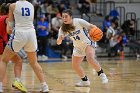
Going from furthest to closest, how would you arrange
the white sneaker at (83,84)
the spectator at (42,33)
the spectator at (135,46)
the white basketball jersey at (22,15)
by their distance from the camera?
the spectator at (135,46) → the spectator at (42,33) → the white sneaker at (83,84) → the white basketball jersey at (22,15)

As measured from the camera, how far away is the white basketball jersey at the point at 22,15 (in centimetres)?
768

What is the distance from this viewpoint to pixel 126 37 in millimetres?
19297

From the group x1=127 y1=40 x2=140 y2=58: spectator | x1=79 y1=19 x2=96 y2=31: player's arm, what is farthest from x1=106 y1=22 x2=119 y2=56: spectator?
x1=79 y1=19 x2=96 y2=31: player's arm

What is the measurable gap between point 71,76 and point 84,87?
6.70 ft

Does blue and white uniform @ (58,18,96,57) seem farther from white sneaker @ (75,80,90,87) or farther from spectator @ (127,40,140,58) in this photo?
spectator @ (127,40,140,58)

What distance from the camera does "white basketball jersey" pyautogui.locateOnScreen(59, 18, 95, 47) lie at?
8.84 m

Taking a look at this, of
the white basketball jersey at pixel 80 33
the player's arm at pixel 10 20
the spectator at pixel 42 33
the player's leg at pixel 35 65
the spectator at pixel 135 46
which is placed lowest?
the spectator at pixel 135 46

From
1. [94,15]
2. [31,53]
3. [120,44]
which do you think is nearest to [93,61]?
[31,53]

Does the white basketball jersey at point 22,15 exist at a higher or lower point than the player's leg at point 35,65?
higher

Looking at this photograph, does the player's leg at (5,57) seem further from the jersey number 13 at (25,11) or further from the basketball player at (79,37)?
the basketball player at (79,37)

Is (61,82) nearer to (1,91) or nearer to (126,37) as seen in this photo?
(1,91)

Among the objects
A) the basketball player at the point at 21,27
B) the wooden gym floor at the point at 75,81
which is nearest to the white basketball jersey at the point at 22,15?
the basketball player at the point at 21,27

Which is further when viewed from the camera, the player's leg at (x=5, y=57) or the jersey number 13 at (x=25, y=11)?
the player's leg at (x=5, y=57)

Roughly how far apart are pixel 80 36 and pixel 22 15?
1.69 m
